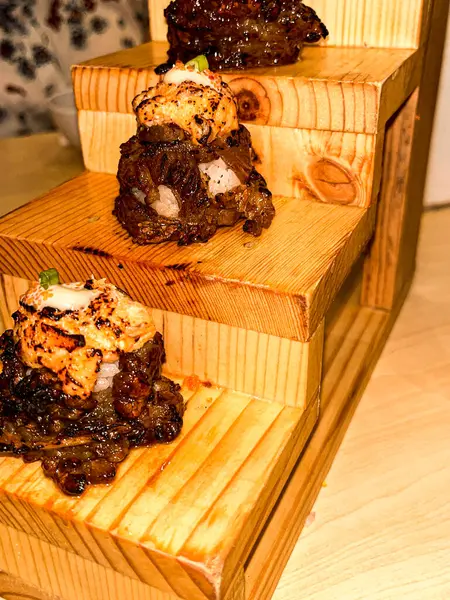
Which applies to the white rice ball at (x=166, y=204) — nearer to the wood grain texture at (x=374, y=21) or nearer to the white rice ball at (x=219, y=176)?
the white rice ball at (x=219, y=176)

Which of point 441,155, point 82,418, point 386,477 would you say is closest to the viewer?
point 82,418

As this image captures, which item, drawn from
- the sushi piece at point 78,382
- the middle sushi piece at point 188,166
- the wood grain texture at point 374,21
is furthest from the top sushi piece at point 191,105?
the wood grain texture at point 374,21

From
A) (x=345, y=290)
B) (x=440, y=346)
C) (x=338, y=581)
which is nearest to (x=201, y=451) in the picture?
(x=338, y=581)

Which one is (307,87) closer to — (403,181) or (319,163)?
(319,163)

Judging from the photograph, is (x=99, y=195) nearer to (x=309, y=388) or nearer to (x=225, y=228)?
(x=225, y=228)

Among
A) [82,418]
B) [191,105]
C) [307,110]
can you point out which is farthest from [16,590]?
[307,110]
